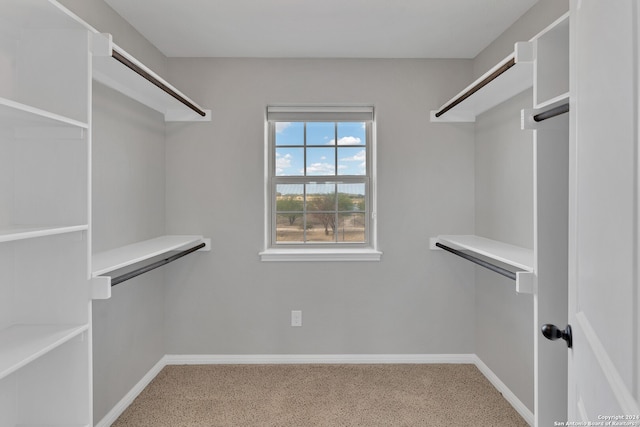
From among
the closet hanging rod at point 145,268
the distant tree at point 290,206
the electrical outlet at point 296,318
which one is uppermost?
the distant tree at point 290,206

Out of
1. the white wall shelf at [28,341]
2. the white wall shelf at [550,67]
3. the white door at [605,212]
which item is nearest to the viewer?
the white door at [605,212]

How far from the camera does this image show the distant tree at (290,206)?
3.17 m

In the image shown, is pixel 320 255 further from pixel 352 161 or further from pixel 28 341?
pixel 28 341

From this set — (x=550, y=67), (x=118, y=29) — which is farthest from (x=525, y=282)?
(x=118, y=29)

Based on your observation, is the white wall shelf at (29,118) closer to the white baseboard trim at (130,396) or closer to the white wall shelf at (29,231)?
the white wall shelf at (29,231)

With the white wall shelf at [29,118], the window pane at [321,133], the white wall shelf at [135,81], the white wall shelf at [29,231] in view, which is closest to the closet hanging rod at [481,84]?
the window pane at [321,133]

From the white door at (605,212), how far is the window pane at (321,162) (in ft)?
7.24

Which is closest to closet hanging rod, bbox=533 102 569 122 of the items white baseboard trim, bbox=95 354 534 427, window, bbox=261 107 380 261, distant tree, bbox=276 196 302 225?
window, bbox=261 107 380 261

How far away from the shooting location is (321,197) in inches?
126

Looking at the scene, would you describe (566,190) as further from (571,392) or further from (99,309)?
(99,309)

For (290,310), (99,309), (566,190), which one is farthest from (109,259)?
(566,190)

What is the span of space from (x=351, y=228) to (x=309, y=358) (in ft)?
3.61

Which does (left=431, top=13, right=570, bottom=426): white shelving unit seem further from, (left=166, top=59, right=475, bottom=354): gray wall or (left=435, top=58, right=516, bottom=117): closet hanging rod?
(left=166, top=59, right=475, bottom=354): gray wall

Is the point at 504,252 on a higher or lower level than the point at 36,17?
lower
